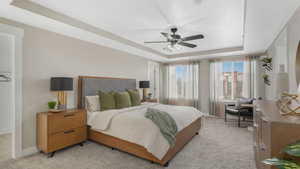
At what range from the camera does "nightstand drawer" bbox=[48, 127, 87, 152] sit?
2.67 metres

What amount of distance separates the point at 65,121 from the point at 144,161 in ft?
5.63

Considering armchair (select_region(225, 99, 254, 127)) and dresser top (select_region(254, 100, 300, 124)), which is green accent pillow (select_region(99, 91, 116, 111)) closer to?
dresser top (select_region(254, 100, 300, 124))

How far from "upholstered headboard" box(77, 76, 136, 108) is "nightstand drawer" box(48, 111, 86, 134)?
1.85 ft

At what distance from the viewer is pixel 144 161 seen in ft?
8.33

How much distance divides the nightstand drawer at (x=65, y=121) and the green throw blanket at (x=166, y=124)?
5.09 ft

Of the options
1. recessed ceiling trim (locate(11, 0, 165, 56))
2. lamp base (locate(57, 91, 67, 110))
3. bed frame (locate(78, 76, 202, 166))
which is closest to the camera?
recessed ceiling trim (locate(11, 0, 165, 56))

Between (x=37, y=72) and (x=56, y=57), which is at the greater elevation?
(x=56, y=57)

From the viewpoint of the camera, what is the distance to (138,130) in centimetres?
249

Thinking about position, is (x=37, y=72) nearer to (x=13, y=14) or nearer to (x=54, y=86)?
(x=54, y=86)

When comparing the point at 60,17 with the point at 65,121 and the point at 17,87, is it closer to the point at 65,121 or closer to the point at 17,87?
the point at 17,87

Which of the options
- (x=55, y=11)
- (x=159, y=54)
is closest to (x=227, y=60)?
(x=159, y=54)

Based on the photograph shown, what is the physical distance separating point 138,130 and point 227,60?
192 inches

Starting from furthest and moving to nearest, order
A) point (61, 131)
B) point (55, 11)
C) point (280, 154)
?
point (61, 131) → point (55, 11) → point (280, 154)

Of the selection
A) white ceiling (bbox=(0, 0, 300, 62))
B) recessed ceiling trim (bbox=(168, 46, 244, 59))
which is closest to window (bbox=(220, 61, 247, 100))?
recessed ceiling trim (bbox=(168, 46, 244, 59))
